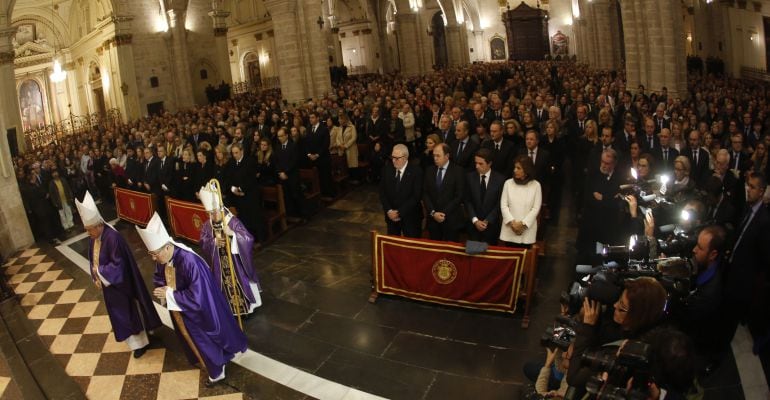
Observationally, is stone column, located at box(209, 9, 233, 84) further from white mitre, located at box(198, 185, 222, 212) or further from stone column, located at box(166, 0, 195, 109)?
white mitre, located at box(198, 185, 222, 212)

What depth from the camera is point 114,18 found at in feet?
75.0

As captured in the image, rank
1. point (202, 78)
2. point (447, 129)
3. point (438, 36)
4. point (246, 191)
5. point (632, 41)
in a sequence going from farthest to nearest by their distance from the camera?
point (438, 36) → point (202, 78) → point (632, 41) → point (447, 129) → point (246, 191)

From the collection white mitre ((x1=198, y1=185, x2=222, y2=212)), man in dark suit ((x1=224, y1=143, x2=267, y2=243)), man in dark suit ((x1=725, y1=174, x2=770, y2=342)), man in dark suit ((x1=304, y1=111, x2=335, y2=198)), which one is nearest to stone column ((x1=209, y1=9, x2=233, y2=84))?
man in dark suit ((x1=304, y1=111, x2=335, y2=198))

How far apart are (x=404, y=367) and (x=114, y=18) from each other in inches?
882

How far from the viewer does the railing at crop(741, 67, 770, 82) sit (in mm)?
18656

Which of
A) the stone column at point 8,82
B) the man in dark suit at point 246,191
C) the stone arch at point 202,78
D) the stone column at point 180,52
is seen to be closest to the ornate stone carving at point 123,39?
the stone column at point 180,52

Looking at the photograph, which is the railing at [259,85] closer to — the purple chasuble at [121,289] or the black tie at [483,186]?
the purple chasuble at [121,289]

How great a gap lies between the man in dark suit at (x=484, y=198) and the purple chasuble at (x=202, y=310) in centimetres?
305

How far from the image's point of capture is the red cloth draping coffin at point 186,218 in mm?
9703

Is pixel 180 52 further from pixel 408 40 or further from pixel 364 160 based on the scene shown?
pixel 364 160

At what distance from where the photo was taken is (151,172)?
1189 centimetres

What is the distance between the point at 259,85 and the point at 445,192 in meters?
31.0

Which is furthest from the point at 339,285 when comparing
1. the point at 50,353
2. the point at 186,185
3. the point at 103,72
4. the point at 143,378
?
the point at 103,72

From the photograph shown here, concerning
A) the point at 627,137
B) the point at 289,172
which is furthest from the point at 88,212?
the point at 627,137
